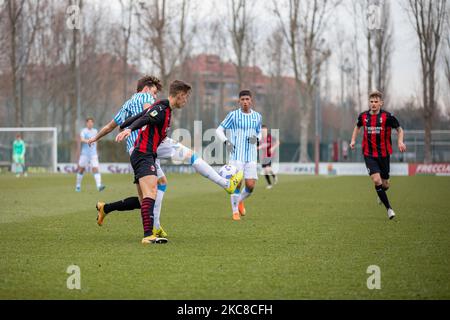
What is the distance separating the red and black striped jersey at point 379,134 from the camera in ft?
46.4

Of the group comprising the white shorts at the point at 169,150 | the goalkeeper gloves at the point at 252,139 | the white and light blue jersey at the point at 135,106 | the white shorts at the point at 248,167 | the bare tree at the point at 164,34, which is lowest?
the white shorts at the point at 248,167

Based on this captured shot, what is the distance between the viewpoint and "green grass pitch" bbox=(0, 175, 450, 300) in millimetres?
6469

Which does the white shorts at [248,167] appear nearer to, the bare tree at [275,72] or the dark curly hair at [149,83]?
the dark curly hair at [149,83]

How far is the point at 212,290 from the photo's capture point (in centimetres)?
641

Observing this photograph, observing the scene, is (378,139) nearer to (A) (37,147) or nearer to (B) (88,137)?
(B) (88,137)

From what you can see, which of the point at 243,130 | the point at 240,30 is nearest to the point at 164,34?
the point at 240,30

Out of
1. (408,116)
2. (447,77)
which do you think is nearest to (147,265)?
(447,77)

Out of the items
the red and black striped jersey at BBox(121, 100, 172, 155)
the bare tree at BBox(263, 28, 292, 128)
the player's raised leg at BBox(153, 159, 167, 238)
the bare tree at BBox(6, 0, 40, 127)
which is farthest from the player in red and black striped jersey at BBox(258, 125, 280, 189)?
the bare tree at BBox(263, 28, 292, 128)

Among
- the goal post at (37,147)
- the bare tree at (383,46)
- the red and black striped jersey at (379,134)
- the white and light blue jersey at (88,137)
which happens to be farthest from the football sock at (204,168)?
the bare tree at (383,46)

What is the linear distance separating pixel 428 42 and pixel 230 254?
134 feet

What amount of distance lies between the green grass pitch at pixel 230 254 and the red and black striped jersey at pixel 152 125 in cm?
130

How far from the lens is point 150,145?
31.9 feet

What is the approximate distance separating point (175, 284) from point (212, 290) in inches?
16.6
